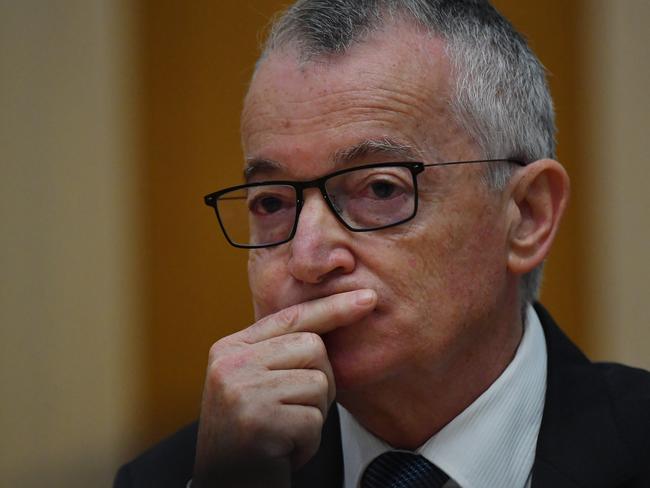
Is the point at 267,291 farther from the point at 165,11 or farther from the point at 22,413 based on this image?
the point at 165,11

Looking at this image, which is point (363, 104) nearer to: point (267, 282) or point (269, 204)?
point (269, 204)

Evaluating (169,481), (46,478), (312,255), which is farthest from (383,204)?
(46,478)

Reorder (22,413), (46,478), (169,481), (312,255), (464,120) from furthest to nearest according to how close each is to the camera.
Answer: (22,413) → (169,481) → (464,120) → (312,255) → (46,478)

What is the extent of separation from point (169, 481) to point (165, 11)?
2414mm

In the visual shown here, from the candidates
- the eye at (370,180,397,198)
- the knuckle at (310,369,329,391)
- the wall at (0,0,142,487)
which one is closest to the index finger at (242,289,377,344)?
the knuckle at (310,369,329,391)

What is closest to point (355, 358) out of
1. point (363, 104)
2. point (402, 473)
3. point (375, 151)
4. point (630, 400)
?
point (402, 473)

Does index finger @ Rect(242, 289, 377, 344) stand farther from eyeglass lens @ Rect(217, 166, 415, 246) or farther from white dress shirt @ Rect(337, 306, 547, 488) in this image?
white dress shirt @ Rect(337, 306, 547, 488)

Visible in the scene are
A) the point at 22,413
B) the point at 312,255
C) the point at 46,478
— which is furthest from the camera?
the point at 22,413

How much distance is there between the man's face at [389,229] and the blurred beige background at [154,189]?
1.79 m

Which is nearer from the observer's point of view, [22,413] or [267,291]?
[267,291]

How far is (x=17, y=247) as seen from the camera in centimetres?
403

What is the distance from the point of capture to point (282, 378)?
2037 mm

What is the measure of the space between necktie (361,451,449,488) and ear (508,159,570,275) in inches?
21.0

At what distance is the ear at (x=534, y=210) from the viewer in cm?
235
